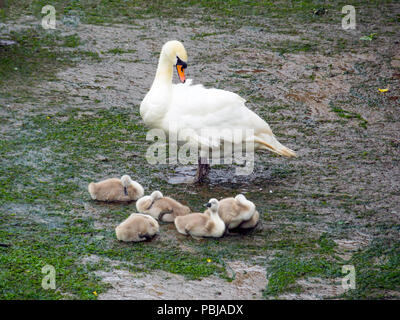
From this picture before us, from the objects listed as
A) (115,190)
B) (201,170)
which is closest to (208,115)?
(201,170)

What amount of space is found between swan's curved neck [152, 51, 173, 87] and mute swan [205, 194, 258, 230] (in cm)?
154

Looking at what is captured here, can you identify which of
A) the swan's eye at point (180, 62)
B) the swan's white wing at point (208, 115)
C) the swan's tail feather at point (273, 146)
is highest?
the swan's eye at point (180, 62)

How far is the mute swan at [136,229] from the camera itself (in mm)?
5543

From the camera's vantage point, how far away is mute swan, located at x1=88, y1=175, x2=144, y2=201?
6219 millimetres

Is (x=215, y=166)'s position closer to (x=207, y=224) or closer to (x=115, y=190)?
(x=115, y=190)

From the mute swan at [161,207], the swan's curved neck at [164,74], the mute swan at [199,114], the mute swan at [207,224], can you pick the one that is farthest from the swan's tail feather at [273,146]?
the mute swan at [207,224]

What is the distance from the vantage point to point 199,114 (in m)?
6.46

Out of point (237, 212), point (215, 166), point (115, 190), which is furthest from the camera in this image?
point (215, 166)

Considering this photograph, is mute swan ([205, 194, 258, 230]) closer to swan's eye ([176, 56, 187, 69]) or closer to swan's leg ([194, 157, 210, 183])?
swan's leg ([194, 157, 210, 183])

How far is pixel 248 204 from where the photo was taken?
5.71 m

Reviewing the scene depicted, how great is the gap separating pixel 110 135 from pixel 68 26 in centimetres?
411

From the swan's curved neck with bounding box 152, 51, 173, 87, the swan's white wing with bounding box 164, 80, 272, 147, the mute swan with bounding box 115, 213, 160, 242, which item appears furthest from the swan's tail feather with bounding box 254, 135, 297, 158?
the mute swan with bounding box 115, 213, 160, 242

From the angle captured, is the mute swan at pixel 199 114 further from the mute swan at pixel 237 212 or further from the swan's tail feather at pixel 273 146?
the mute swan at pixel 237 212

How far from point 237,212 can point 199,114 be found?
121 centimetres
